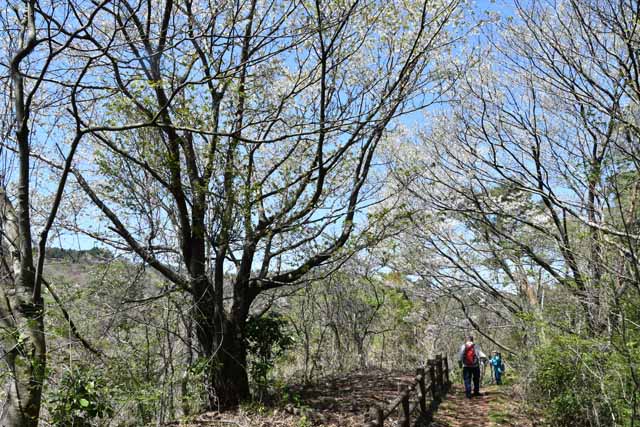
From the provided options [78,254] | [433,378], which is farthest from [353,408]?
[78,254]

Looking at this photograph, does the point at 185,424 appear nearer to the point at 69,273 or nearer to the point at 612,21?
the point at 69,273

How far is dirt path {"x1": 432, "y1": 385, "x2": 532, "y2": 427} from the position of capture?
822 centimetres

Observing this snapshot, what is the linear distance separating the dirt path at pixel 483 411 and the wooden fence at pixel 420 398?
22cm

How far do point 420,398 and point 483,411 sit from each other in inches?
67.2

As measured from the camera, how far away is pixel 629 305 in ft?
22.2

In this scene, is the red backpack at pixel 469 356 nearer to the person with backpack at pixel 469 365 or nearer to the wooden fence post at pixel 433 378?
the person with backpack at pixel 469 365

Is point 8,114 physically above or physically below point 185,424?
above

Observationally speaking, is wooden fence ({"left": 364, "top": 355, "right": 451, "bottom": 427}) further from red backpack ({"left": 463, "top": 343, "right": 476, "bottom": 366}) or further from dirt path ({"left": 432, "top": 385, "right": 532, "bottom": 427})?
red backpack ({"left": 463, "top": 343, "right": 476, "bottom": 366})

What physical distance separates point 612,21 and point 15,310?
25.9ft

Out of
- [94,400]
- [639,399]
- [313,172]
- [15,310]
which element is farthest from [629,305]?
[15,310]

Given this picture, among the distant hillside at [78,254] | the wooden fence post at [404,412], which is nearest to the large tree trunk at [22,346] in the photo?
the distant hillside at [78,254]

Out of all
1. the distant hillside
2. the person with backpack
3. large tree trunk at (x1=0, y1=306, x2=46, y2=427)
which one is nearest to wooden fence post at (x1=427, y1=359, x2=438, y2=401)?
the person with backpack

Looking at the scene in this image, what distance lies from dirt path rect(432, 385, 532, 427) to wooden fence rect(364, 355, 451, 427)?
0.22 metres

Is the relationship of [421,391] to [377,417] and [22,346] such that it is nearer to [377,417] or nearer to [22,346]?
[377,417]
